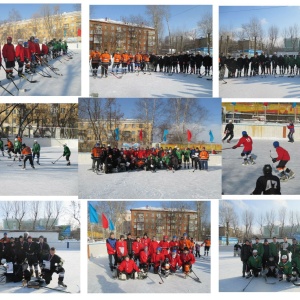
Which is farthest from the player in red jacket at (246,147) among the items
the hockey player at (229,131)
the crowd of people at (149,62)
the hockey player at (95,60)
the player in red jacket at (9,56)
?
the player in red jacket at (9,56)

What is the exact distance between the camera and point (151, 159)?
31.2 feet

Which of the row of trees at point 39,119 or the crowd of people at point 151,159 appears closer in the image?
the row of trees at point 39,119

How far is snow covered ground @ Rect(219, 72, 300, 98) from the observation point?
948cm

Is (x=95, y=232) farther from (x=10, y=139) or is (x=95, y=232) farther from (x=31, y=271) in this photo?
(x=10, y=139)

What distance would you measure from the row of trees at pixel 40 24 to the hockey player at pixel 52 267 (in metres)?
4.08

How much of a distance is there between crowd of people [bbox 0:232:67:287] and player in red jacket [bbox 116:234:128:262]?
3.30ft

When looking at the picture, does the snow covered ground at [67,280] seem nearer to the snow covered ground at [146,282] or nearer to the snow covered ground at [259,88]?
the snow covered ground at [146,282]

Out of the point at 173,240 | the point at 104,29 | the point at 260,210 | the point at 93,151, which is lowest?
the point at 173,240

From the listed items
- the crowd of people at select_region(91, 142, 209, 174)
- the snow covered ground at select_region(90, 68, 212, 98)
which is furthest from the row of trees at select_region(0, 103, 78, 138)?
the crowd of people at select_region(91, 142, 209, 174)

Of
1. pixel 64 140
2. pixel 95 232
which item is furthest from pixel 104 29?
pixel 95 232

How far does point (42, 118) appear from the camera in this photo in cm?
953

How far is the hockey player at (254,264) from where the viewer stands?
355 inches

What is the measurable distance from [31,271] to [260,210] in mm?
4312

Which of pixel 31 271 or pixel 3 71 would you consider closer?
pixel 31 271
